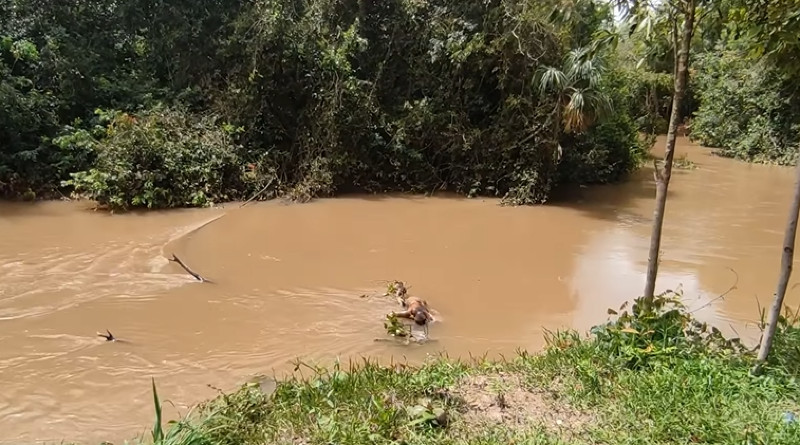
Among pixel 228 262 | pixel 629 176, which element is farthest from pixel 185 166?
pixel 629 176

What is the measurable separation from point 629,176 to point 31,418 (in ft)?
41.9

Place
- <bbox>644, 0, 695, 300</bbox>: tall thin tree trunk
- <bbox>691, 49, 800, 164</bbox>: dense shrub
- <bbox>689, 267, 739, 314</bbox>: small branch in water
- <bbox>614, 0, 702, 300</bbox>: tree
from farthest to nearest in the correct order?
1. <bbox>691, 49, 800, 164</bbox>: dense shrub
2. <bbox>689, 267, 739, 314</bbox>: small branch in water
3. <bbox>644, 0, 695, 300</bbox>: tall thin tree trunk
4. <bbox>614, 0, 702, 300</bbox>: tree

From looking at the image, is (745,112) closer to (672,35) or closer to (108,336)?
(672,35)

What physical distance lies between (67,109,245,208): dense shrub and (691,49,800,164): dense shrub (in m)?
12.4

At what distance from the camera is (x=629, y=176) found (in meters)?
13.9

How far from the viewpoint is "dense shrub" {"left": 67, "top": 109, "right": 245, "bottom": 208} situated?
9383 mm

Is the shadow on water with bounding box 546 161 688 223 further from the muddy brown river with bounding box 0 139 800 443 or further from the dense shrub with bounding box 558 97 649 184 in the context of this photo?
the dense shrub with bounding box 558 97 649 184

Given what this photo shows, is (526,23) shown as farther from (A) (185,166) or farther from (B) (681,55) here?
(B) (681,55)

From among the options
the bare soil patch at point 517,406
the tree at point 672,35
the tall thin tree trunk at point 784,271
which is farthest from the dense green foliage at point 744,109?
the bare soil patch at point 517,406

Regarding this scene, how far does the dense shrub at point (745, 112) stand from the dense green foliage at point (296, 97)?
7.33m

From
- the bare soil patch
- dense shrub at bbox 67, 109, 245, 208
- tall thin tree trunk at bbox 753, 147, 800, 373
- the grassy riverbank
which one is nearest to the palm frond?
dense shrub at bbox 67, 109, 245, 208

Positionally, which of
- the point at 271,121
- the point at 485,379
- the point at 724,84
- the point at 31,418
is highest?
the point at 724,84

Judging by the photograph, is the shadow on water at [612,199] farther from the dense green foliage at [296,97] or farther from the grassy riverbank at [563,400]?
the grassy riverbank at [563,400]

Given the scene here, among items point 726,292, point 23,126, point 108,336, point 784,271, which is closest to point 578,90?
point 726,292
